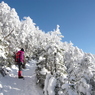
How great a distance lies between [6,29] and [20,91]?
24310 millimetres

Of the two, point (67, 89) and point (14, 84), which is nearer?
point (67, 89)

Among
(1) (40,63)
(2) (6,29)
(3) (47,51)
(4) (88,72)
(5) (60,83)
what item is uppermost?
(2) (6,29)

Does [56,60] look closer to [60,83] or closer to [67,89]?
[60,83]

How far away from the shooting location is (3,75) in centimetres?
962

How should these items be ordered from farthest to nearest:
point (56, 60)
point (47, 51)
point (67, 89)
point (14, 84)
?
point (47, 51) < point (56, 60) < point (14, 84) < point (67, 89)

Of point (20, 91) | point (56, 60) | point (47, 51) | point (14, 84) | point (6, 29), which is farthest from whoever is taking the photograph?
point (6, 29)

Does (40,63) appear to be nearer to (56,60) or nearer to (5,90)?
(56,60)

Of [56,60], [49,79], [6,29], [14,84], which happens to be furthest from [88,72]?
[6,29]

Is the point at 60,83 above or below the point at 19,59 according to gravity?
below

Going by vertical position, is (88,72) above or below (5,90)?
above

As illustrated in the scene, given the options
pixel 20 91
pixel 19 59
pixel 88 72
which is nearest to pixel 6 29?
pixel 19 59

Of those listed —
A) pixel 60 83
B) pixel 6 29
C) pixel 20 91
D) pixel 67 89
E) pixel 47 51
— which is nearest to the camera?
pixel 67 89

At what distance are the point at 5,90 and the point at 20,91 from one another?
0.97 m

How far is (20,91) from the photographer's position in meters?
8.34
